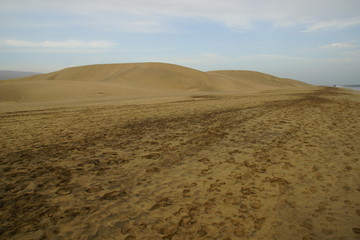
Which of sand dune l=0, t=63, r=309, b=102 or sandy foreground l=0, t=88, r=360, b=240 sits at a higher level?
sand dune l=0, t=63, r=309, b=102

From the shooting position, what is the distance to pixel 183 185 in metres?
3.78

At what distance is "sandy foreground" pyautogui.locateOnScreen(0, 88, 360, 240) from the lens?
2.73 meters

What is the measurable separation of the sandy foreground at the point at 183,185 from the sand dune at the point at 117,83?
59.0 feet

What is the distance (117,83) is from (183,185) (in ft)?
121

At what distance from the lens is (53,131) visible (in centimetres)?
769

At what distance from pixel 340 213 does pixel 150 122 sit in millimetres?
6808

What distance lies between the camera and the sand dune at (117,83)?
23547 millimetres

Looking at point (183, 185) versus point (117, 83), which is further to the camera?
point (117, 83)

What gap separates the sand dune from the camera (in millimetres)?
23547

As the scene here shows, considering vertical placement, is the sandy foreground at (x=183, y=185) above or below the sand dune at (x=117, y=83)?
below

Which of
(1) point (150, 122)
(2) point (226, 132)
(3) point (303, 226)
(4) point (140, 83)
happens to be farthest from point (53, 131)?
(4) point (140, 83)

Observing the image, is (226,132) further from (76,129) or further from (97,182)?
(76,129)

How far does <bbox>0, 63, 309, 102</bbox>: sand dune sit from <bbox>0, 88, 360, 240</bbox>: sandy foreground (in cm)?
1797

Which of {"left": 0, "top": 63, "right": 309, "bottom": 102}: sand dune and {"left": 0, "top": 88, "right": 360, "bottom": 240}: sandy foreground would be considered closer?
{"left": 0, "top": 88, "right": 360, "bottom": 240}: sandy foreground
